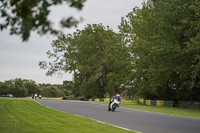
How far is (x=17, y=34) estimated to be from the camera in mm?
4504

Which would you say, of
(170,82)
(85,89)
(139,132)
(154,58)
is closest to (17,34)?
(139,132)

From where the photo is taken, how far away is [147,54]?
145 ft

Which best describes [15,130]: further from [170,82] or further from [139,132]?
[170,82]

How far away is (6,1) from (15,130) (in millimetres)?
8129

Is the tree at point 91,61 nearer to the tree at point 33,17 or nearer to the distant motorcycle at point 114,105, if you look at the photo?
the distant motorcycle at point 114,105

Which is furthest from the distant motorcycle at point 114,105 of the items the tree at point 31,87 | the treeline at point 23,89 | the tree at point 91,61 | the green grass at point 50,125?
the tree at point 31,87

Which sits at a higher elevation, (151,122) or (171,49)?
(171,49)

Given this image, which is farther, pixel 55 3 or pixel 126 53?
pixel 126 53

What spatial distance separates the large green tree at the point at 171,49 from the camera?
3625cm

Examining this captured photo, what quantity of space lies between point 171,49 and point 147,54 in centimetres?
737

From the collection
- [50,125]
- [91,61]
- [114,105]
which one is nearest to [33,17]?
[50,125]

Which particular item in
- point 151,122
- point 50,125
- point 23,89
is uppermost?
point 23,89

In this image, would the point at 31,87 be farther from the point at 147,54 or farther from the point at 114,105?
the point at 114,105

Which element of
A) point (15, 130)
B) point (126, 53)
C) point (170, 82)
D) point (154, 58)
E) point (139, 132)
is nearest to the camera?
point (15, 130)
